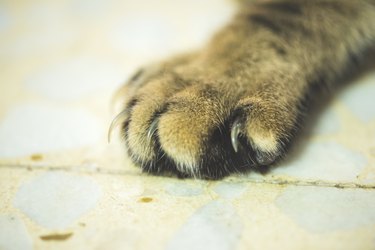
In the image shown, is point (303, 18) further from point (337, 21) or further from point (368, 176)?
point (368, 176)

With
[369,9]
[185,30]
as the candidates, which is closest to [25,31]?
[185,30]

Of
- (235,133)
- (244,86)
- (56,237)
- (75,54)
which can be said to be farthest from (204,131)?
(75,54)

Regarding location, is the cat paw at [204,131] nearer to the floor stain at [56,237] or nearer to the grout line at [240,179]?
the grout line at [240,179]

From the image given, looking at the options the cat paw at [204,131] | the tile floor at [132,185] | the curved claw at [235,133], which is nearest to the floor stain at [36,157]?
the tile floor at [132,185]

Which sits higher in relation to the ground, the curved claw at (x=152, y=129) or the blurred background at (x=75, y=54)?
the blurred background at (x=75, y=54)

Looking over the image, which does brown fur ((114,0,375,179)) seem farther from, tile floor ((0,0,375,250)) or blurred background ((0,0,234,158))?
blurred background ((0,0,234,158))

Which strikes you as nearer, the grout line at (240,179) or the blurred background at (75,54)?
the grout line at (240,179)
